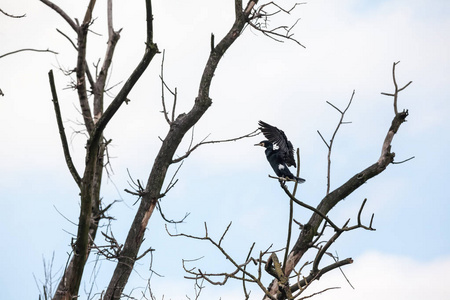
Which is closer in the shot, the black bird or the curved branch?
the curved branch

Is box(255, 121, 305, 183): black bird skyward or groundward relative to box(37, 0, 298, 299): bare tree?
skyward

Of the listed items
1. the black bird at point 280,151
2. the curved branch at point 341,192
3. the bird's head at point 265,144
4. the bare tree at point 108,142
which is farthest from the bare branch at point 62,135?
the bird's head at point 265,144

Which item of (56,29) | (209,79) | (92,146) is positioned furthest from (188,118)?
(92,146)

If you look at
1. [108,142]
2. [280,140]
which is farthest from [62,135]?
[280,140]

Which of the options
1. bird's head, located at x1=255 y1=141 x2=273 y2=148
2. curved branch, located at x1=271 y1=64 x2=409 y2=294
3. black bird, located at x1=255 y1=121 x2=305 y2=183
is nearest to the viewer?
curved branch, located at x1=271 y1=64 x2=409 y2=294

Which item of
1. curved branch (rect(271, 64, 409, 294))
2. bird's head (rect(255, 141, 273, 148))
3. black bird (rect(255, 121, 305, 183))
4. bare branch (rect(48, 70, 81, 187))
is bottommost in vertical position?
bare branch (rect(48, 70, 81, 187))

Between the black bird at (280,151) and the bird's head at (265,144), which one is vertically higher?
the bird's head at (265,144)

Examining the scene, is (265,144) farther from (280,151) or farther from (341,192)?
(341,192)

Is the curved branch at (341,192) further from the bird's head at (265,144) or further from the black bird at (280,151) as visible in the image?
the bird's head at (265,144)

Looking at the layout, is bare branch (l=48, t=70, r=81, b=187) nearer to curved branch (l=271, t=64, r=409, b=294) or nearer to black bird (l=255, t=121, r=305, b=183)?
curved branch (l=271, t=64, r=409, b=294)

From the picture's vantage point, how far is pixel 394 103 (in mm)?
5188

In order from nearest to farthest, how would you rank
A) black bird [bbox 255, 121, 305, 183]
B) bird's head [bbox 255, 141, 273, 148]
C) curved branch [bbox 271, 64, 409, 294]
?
curved branch [bbox 271, 64, 409, 294] → black bird [bbox 255, 121, 305, 183] → bird's head [bbox 255, 141, 273, 148]

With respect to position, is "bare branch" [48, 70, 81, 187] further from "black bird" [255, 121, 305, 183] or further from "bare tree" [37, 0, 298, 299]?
"black bird" [255, 121, 305, 183]

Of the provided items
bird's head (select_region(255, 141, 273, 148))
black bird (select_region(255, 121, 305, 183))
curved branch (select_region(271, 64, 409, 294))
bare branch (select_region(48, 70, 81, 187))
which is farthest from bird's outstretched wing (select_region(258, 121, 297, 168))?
bare branch (select_region(48, 70, 81, 187))
